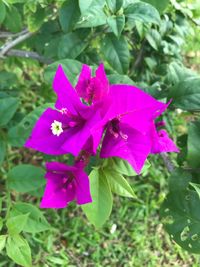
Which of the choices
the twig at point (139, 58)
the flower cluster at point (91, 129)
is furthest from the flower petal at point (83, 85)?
the twig at point (139, 58)

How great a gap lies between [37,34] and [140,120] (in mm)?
1003

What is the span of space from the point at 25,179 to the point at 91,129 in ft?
1.89

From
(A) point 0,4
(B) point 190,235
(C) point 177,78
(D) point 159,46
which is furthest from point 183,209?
(A) point 0,4

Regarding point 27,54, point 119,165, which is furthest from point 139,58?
point 119,165

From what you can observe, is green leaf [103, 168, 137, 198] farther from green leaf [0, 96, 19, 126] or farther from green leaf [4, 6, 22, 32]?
green leaf [4, 6, 22, 32]

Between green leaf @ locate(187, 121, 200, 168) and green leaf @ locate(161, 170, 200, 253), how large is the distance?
2.7 inches

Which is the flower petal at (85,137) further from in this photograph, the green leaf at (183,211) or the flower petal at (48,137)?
the green leaf at (183,211)

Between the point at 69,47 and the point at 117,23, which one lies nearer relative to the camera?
the point at 117,23

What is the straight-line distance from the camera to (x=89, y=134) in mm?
920

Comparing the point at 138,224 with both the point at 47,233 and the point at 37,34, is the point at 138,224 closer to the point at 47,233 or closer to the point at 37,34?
the point at 47,233

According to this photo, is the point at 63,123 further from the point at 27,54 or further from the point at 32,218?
the point at 27,54

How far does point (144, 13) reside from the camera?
3.94 feet

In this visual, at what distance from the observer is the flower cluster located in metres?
0.93

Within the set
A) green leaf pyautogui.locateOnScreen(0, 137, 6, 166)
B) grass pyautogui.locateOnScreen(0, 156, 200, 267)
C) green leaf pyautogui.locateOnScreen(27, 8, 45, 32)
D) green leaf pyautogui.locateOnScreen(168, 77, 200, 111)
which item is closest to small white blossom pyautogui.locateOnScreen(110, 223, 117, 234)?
grass pyautogui.locateOnScreen(0, 156, 200, 267)
